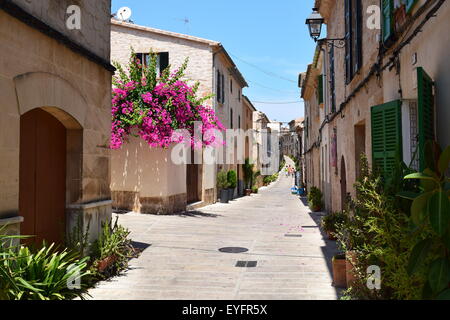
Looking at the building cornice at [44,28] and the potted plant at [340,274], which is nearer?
the building cornice at [44,28]

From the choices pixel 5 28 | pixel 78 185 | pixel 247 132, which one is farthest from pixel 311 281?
pixel 247 132

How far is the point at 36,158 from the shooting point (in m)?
5.41

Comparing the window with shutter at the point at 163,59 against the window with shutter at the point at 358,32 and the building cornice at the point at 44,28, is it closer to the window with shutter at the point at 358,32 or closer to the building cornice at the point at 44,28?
the window with shutter at the point at 358,32

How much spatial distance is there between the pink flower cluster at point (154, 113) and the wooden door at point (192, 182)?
12.9ft

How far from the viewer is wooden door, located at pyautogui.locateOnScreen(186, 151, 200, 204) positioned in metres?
16.9

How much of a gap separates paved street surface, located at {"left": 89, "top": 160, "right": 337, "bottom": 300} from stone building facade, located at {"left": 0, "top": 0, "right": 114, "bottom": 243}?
1262 mm

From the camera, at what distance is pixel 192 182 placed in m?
17.4

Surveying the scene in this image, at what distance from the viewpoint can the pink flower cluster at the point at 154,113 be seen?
1240cm

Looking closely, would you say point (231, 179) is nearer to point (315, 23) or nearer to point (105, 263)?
point (315, 23)

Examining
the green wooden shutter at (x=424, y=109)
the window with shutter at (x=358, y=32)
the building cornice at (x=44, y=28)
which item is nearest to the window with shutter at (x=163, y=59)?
the window with shutter at (x=358, y=32)

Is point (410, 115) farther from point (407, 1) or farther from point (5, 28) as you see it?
point (5, 28)

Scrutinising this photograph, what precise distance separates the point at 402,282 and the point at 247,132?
2919 centimetres

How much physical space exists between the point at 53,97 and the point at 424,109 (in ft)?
14.3

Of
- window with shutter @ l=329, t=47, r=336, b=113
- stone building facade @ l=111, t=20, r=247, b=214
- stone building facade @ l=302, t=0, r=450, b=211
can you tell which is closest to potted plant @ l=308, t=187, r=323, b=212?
window with shutter @ l=329, t=47, r=336, b=113
